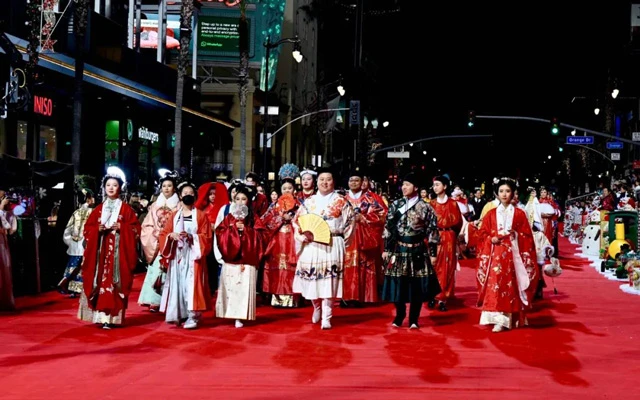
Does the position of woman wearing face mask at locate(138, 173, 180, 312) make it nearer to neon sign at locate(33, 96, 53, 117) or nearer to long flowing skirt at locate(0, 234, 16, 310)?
long flowing skirt at locate(0, 234, 16, 310)

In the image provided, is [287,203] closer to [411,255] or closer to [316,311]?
[316,311]

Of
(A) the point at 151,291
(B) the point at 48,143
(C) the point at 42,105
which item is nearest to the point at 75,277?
(A) the point at 151,291

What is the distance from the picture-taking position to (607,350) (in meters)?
10.0

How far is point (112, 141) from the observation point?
3152 cm

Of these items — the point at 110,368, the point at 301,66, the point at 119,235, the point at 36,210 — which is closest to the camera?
the point at 110,368

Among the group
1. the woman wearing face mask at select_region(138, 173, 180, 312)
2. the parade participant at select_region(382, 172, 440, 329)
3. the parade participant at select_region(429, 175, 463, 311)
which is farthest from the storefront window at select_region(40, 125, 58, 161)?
the parade participant at select_region(382, 172, 440, 329)

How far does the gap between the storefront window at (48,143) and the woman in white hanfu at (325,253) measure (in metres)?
15.6

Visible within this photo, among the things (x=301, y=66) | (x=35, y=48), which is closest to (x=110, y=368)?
(x=35, y=48)

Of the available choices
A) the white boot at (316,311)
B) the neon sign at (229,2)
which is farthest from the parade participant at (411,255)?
the neon sign at (229,2)

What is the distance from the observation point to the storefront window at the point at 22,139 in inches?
952

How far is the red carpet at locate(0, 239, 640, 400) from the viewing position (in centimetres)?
770

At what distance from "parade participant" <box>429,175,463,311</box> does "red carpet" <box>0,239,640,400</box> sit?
47 cm

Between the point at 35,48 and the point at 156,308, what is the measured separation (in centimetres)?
857

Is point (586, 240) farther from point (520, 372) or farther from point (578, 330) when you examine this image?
point (520, 372)
